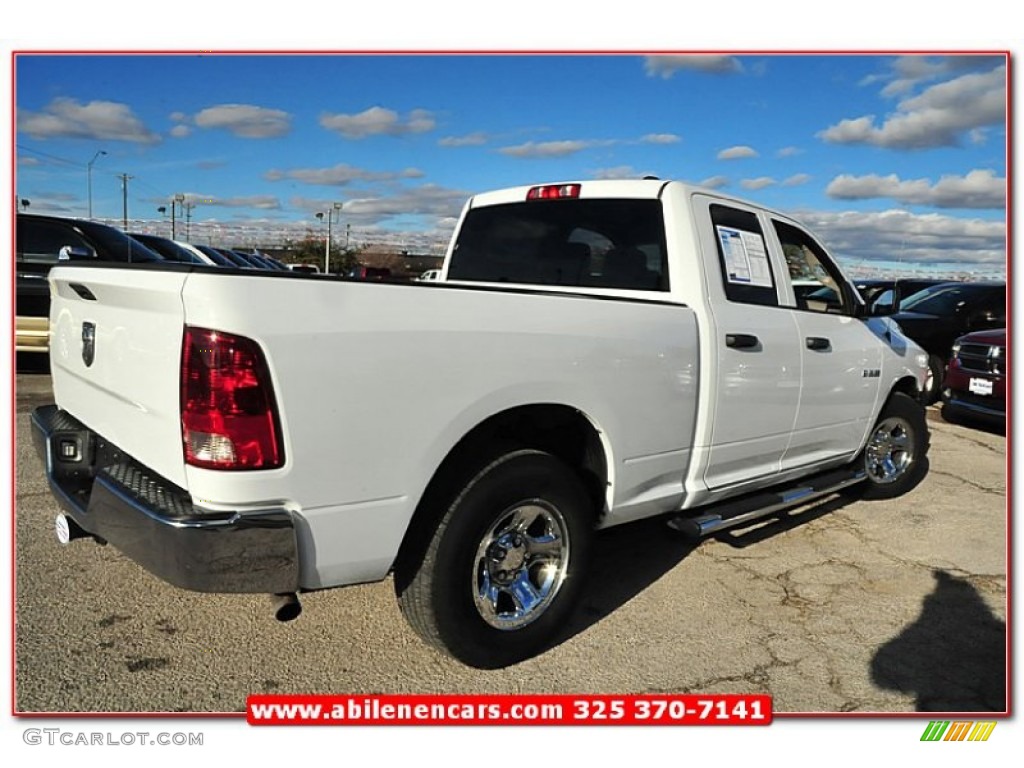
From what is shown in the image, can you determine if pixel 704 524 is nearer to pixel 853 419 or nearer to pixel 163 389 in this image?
pixel 853 419

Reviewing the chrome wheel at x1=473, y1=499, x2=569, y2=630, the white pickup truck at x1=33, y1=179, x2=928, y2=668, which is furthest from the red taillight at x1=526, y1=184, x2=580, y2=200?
the chrome wheel at x1=473, y1=499, x2=569, y2=630

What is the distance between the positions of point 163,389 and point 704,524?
90.6 inches

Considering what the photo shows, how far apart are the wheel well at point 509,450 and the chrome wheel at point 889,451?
284 centimetres

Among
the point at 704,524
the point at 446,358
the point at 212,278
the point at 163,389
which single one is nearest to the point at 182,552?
the point at 163,389

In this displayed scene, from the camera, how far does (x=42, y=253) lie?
321 inches

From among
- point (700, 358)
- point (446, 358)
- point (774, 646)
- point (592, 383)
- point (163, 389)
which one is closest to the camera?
point (163, 389)

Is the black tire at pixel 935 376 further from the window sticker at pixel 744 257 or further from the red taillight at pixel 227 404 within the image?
the red taillight at pixel 227 404

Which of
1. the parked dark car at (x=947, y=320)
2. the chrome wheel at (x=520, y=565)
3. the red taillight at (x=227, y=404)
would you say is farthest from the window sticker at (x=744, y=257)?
the parked dark car at (x=947, y=320)

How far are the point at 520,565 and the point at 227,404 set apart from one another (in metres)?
1.32

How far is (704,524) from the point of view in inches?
131

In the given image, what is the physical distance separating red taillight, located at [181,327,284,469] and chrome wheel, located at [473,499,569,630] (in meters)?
0.91

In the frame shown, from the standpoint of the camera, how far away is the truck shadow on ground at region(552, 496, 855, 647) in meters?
3.33

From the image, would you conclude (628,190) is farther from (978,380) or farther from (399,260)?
(978,380)

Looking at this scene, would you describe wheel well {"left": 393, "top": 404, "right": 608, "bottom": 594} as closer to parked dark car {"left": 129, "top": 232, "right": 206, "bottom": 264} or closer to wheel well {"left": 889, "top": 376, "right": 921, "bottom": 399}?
wheel well {"left": 889, "top": 376, "right": 921, "bottom": 399}
